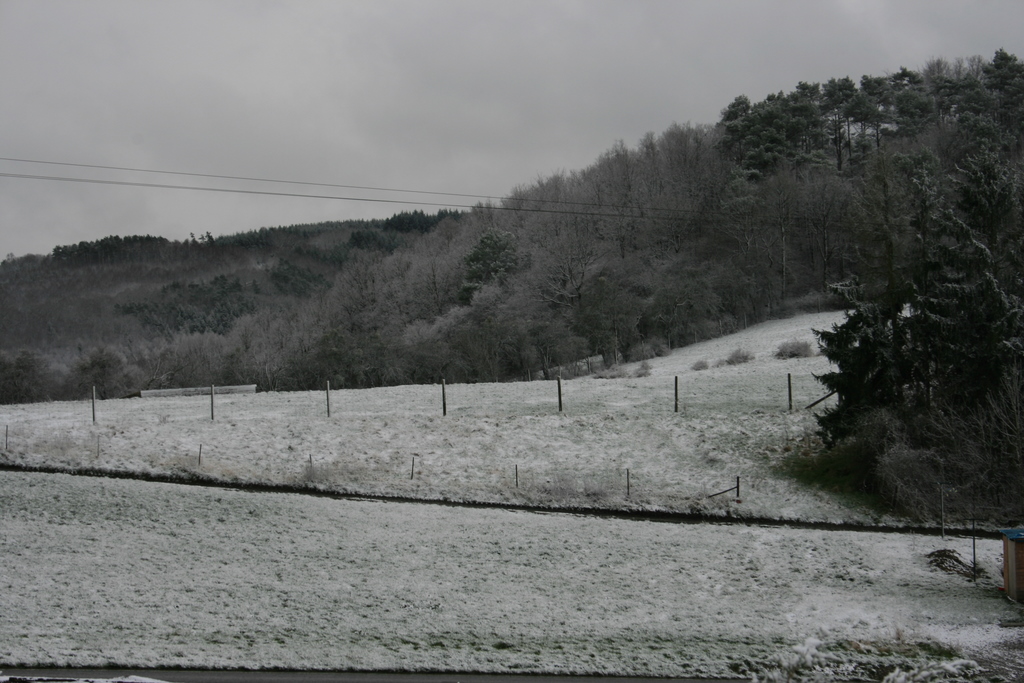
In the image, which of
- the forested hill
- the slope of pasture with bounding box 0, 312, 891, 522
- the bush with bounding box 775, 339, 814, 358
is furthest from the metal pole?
the bush with bounding box 775, 339, 814, 358

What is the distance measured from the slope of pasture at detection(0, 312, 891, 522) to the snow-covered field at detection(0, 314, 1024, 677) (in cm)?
13

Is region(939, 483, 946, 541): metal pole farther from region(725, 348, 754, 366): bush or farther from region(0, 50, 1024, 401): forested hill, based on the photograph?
region(725, 348, 754, 366): bush

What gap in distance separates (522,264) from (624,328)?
26.8m

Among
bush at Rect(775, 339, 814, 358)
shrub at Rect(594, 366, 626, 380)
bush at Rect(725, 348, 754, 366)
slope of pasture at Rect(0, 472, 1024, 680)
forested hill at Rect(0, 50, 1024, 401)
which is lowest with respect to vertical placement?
slope of pasture at Rect(0, 472, 1024, 680)

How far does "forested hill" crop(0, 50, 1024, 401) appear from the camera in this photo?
56.5 metres

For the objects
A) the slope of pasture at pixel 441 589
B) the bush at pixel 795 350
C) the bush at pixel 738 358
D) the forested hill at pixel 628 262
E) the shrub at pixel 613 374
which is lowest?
the slope of pasture at pixel 441 589

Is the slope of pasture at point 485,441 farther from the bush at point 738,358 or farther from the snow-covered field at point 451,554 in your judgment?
the bush at point 738,358

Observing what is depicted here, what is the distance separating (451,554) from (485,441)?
438 inches

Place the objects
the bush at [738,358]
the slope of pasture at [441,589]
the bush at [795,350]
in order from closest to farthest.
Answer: the slope of pasture at [441,589], the bush at [795,350], the bush at [738,358]

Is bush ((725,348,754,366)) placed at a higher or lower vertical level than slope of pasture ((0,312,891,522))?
higher

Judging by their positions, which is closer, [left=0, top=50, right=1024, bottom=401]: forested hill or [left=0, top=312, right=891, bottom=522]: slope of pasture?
[left=0, top=312, right=891, bottom=522]: slope of pasture

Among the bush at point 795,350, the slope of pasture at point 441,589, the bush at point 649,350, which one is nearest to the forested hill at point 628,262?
the bush at point 649,350

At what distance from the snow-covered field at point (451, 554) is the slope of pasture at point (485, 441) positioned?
13 centimetres

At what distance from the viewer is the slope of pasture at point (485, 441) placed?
26.1 m
